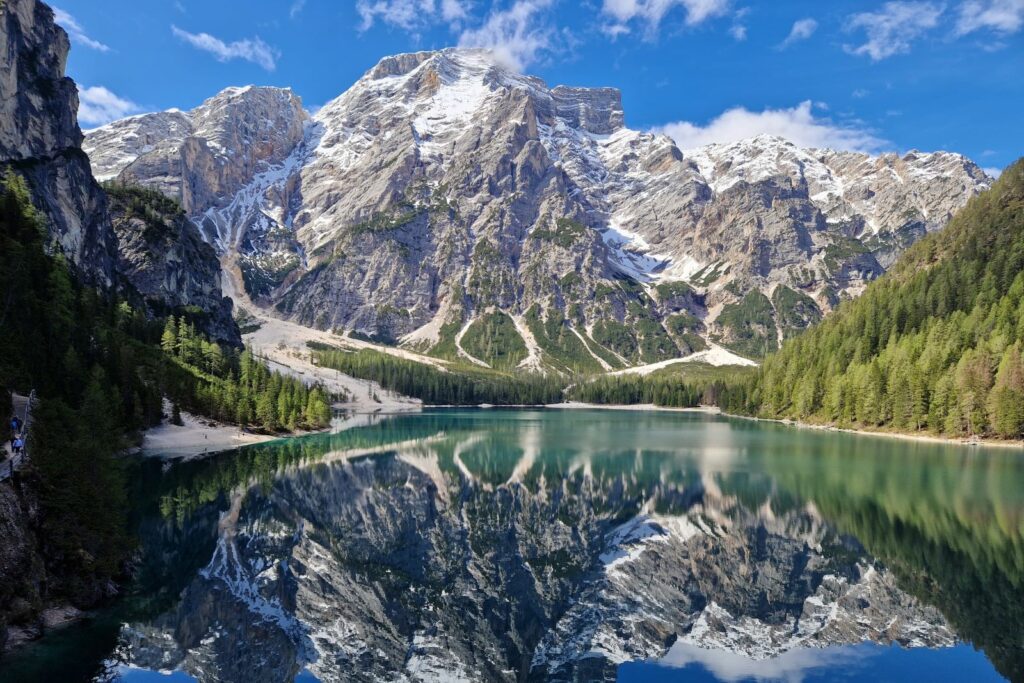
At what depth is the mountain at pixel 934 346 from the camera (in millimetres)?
91125

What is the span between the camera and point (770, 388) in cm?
15600

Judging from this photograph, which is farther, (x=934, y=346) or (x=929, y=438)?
(x=934, y=346)

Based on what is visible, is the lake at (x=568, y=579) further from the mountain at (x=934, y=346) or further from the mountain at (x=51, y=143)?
the mountain at (x=51, y=143)

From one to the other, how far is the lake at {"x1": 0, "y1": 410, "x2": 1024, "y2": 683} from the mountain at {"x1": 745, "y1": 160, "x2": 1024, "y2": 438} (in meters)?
28.7

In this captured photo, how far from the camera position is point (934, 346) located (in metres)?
106

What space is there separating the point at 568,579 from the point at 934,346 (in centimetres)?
9738

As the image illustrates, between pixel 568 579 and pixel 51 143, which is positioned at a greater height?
pixel 51 143

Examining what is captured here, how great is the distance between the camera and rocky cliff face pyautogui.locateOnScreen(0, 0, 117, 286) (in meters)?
113

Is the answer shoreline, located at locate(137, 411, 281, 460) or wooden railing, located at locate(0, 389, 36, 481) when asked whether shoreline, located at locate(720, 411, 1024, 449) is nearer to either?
shoreline, located at locate(137, 411, 281, 460)

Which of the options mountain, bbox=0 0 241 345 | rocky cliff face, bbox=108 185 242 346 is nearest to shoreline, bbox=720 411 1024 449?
mountain, bbox=0 0 241 345

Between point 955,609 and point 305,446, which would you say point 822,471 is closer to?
point 955,609

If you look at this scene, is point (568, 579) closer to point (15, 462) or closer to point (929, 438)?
point (15, 462)

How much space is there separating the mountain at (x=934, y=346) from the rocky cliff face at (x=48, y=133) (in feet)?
460

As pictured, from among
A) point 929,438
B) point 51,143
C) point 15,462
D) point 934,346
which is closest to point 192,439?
point 15,462
